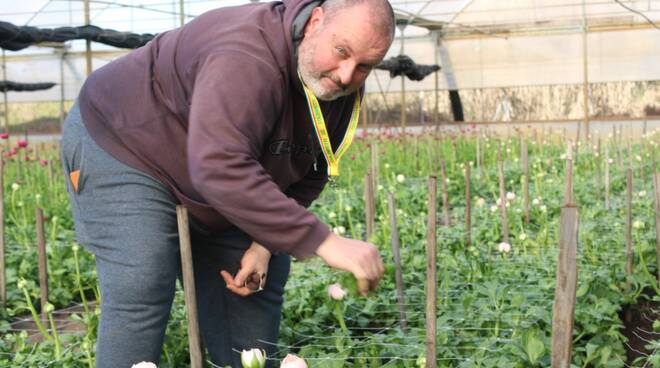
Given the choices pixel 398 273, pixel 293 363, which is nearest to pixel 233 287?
pixel 293 363

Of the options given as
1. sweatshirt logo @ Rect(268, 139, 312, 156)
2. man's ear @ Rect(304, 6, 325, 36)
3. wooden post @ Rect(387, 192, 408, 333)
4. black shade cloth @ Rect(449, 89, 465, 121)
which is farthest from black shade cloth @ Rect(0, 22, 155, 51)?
man's ear @ Rect(304, 6, 325, 36)

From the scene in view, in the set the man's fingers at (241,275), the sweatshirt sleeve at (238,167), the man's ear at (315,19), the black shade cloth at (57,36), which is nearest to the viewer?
the sweatshirt sleeve at (238,167)

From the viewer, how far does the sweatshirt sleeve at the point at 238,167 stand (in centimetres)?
144

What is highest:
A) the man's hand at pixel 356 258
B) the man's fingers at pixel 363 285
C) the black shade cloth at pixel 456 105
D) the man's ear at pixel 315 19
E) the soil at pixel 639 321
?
the black shade cloth at pixel 456 105

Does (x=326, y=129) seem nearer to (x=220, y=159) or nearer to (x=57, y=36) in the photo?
(x=220, y=159)

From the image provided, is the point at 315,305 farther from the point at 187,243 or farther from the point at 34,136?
the point at 34,136

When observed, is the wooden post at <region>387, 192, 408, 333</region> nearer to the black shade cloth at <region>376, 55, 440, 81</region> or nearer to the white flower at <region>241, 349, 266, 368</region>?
the white flower at <region>241, 349, 266, 368</region>

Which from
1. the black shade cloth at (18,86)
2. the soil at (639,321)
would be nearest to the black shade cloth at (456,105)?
the black shade cloth at (18,86)

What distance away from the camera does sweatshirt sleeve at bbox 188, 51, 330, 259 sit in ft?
4.71

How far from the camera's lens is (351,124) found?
1.89m

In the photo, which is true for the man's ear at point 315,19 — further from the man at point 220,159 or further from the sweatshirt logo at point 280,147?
the sweatshirt logo at point 280,147

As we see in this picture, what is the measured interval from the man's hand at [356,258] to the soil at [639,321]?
5.32 feet

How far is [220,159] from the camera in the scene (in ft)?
4.69

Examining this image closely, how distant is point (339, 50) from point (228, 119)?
0.24 meters
